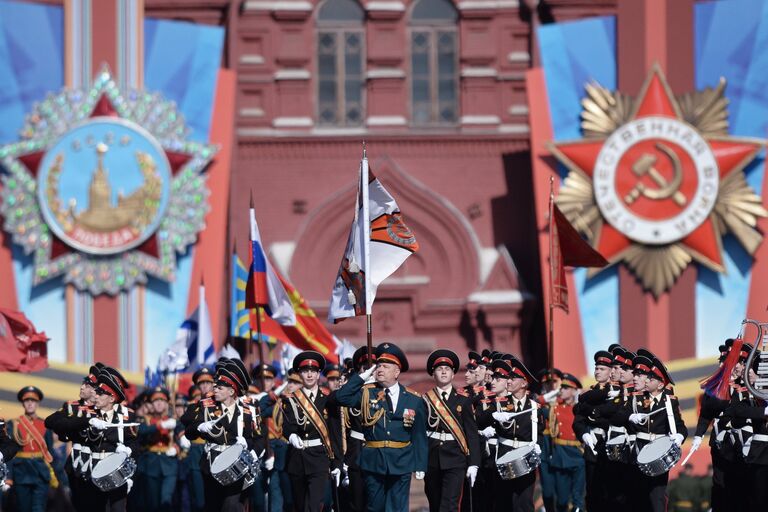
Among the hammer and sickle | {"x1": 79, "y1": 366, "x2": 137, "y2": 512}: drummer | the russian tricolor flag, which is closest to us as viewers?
{"x1": 79, "y1": 366, "x2": 137, "y2": 512}: drummer

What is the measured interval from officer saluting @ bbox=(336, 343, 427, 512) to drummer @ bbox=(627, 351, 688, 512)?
2359mm

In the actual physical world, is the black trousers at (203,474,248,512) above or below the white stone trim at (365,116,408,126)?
below

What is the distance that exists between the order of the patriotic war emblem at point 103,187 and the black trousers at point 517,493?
10317 millimetres

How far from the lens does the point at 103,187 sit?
2611 centimetres

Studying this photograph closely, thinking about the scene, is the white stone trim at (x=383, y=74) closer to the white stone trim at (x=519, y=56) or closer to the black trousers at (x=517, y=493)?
the white stone trim at (x=519, y=56)

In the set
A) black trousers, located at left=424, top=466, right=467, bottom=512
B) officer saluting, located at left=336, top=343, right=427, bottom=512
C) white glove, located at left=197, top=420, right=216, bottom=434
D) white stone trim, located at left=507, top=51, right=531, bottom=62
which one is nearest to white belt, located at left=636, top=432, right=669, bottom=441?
black trousers, located at left=424, top=466, right=467, bottom=512

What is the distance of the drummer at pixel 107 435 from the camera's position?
16141 millimetres

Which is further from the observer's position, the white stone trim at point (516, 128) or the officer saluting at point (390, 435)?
the white stone trim at point (516, 128)

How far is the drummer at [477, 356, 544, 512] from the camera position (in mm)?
16719

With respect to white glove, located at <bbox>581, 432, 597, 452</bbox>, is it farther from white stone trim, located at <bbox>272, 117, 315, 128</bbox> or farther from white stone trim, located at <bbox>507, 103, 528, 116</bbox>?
white stone trim, located at <bbox>272, 117, 315, 128</bbox>

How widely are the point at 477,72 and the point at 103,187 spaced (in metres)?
6.21

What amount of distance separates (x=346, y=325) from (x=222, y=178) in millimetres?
3003

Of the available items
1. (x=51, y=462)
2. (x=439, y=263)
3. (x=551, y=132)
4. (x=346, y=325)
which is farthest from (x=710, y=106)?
(x=51, y=462)

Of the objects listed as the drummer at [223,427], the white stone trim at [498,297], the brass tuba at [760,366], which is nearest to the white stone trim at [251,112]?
the white stone trim at [498,297]
